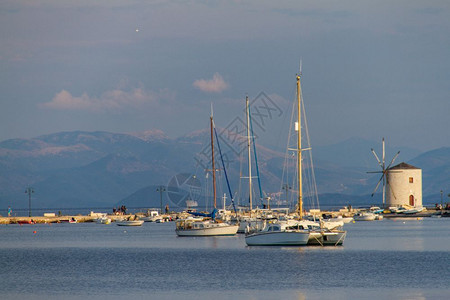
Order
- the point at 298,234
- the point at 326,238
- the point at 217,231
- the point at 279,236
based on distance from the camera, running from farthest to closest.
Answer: the point at 217,231, the point at 326,238, the point at 279,236, the point at 298,234

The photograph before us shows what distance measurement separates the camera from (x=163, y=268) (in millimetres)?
53875

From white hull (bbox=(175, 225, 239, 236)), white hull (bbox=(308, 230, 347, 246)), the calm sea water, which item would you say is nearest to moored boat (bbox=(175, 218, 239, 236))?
white hull (bbox=(175, 225, 239, 236))

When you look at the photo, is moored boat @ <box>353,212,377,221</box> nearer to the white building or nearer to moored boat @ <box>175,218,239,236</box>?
the white building

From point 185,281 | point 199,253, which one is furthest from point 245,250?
point 185,281

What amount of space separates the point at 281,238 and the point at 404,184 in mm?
103030

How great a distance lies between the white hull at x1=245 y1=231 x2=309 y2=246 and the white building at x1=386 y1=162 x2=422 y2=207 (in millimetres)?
100430

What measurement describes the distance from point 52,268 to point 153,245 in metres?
24.0

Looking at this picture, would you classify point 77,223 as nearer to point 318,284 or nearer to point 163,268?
point 163,268

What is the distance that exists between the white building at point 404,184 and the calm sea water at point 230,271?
87031 mm

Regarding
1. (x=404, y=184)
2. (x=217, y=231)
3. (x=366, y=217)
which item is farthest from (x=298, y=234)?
(x=404, y=184)

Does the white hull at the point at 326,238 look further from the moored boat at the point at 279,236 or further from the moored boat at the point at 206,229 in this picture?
the moored boat at the point at 206,229

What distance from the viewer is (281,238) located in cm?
6562

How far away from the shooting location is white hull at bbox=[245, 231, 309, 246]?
213 ft

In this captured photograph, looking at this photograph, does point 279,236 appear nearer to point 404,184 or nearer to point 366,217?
point 366,217
